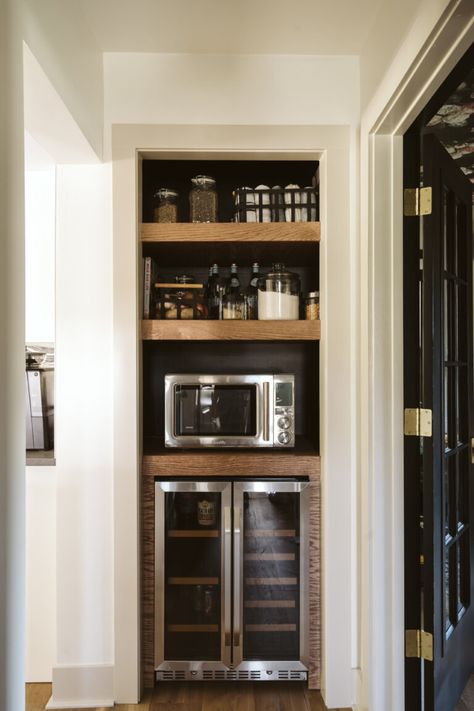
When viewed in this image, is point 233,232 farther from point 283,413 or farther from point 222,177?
point 283,413

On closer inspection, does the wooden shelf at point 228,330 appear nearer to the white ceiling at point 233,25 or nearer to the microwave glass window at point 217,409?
the microwave glass window at point 217,409

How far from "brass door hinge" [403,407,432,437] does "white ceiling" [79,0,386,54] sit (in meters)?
1.31

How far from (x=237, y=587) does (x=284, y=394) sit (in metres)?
0.79

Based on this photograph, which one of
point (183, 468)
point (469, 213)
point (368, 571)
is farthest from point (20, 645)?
point (469, 213)

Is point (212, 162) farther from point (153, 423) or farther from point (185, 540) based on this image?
point (185, 540)

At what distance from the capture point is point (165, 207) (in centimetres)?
212

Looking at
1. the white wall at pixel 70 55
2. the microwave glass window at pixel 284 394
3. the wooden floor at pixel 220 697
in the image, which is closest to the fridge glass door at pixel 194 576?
the wooden floor at pixel 220 697

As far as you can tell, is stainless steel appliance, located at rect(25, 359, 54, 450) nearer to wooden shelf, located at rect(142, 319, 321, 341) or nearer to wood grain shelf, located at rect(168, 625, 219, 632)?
wooden shelf, located at rect(142, 319, 321, 341)

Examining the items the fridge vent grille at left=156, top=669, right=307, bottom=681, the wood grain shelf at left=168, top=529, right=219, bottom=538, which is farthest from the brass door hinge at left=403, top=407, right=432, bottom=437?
the fridge vent grille at left=156, top=669, right=307, bottom=681

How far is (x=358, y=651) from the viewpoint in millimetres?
1967

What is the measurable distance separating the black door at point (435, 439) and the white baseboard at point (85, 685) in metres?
1.10

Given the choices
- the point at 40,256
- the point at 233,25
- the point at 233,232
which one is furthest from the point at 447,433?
the point at 40,256

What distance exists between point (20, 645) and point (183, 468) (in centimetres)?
95

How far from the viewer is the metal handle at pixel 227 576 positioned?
2047 mm
